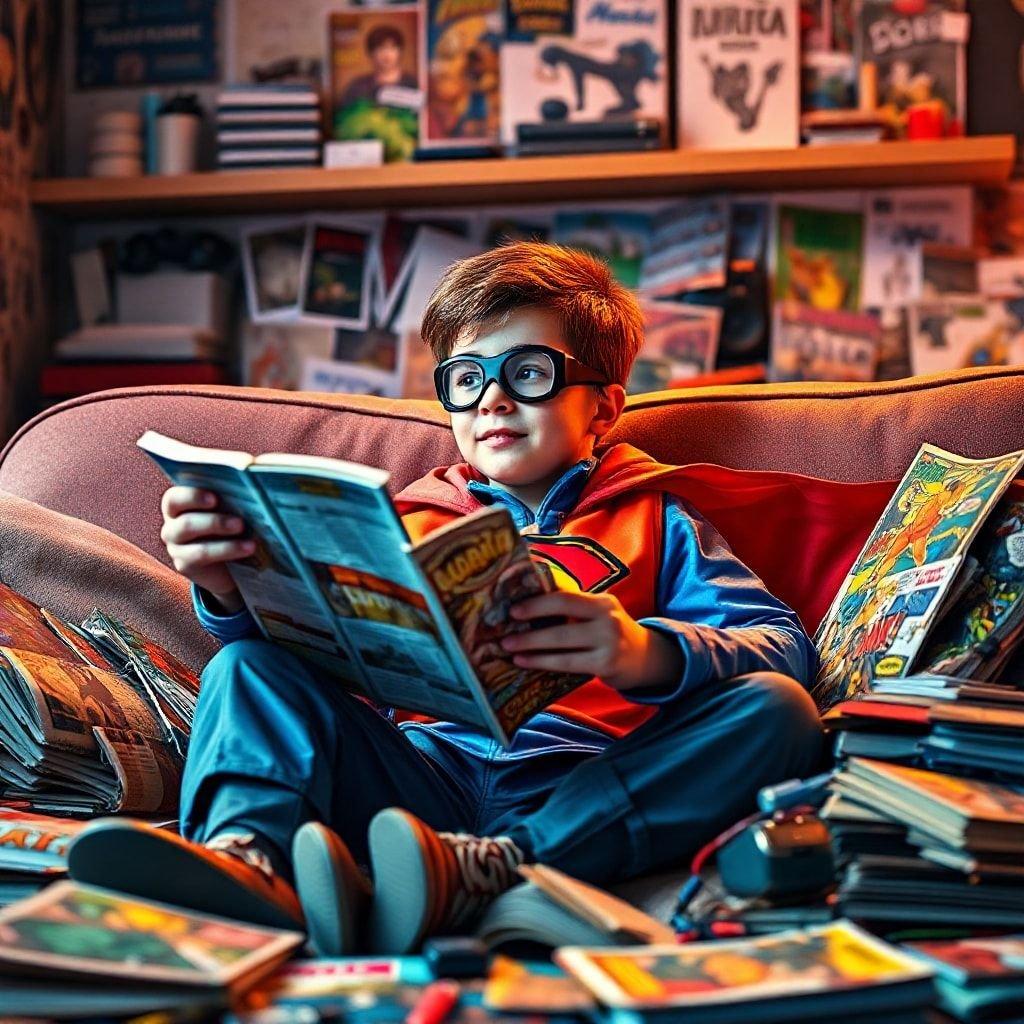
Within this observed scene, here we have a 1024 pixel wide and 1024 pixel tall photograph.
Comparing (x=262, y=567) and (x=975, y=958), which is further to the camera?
(x=262, y=567)

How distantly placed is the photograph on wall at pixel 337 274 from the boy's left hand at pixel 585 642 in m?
2.02

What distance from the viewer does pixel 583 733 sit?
133cm

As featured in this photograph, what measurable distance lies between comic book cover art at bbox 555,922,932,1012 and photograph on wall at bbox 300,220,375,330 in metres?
2.31

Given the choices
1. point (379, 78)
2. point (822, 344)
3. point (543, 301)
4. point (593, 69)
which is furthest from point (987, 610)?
point (379, 78)

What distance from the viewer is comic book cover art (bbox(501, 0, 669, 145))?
2885 millimetres

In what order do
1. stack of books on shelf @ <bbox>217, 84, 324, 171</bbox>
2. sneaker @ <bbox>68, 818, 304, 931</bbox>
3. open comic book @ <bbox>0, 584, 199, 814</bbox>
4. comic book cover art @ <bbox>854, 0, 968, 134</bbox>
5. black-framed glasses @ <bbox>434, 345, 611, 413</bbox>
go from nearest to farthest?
1. sneaker @ <bbox>68, 818, 304, 931</bbox>
2. open comic book @ <bbox>0, 584, 199, 814</bbox>
3. black-framed glasses @ <bbox>434, 345, 611, 413</bbox>
4. comic book cover art @ <bbox>854, 0, 968, 134</bbox>
5. stack of books on shelf @ <bbox>217, 84, 324, 171</bbox>

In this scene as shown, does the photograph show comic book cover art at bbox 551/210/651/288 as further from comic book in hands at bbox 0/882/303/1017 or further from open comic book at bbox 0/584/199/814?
comic book in hands at bbox 0/882/303/1017

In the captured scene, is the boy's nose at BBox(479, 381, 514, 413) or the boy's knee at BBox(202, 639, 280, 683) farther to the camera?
the boy's nose at BBox(479, 381, 514, 413)

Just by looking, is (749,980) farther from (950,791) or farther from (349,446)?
(349,446)

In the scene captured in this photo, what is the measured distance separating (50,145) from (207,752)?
2378 mm

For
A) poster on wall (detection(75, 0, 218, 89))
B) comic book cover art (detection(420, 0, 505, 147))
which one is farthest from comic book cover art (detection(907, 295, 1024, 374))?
poster on wall (detection(75, 0, 218, 89))

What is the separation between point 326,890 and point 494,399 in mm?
636

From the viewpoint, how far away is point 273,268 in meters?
3.08

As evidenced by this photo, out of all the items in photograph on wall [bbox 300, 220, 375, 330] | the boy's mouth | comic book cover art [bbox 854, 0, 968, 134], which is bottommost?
the boy's mouth
